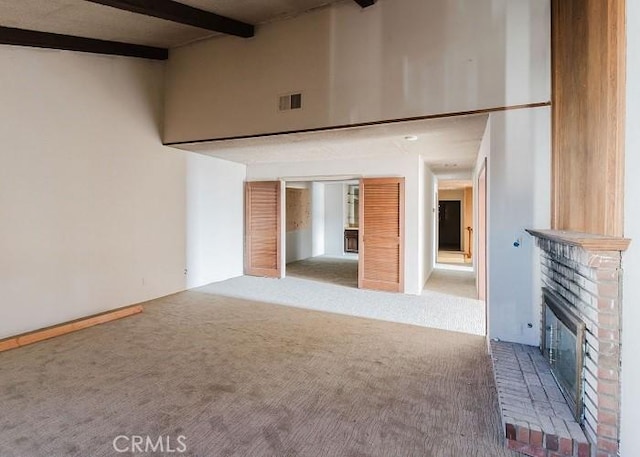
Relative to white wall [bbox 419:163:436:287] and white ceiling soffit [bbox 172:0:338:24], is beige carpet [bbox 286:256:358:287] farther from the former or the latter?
white ceiling soffit [bbox 172:0:338:24]

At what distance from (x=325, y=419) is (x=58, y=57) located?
4.51 meters

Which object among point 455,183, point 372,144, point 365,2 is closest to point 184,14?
point 365,2

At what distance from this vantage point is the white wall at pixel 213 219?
228 inches

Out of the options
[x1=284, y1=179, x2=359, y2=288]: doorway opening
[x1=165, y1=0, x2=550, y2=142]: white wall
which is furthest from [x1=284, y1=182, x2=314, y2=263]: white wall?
[x1=165, y1=0, x2=550, y2=142]: white wall

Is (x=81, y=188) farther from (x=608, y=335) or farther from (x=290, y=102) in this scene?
(x=608, y=335)

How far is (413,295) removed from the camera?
5.45 meters

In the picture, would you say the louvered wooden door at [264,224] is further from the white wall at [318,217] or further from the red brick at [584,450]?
the red brick at [584,450]

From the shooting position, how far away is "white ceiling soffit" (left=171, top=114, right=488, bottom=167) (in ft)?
12.4

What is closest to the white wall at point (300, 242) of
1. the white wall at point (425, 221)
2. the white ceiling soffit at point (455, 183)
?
the white wall at point (425, 221)

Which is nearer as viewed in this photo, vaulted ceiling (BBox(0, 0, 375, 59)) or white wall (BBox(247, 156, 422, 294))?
vaulted ceiling (BBox(0, 0, 375, 59))

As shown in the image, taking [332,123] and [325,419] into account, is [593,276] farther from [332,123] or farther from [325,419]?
[332,123]

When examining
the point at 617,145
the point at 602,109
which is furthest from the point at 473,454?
the point at 602,109

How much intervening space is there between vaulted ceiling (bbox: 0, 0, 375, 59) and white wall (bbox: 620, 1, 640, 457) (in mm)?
2509

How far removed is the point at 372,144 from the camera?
4.79 metres
